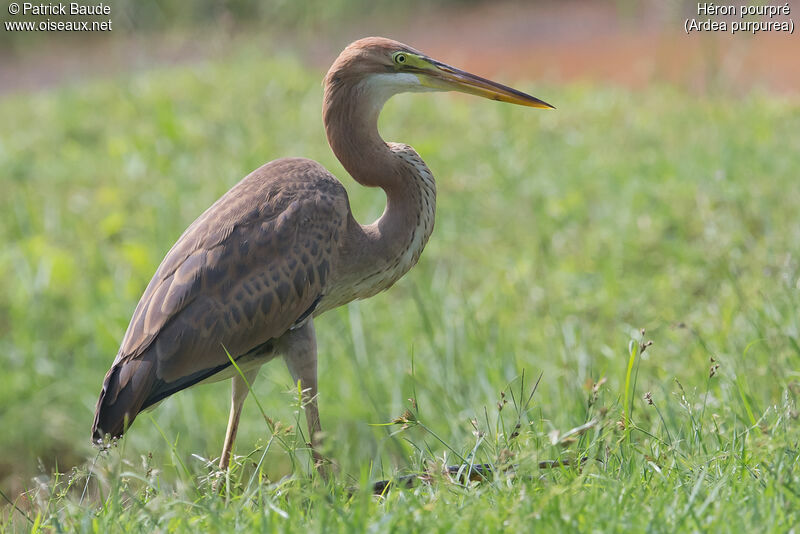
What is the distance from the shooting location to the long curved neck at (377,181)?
12.1 feet

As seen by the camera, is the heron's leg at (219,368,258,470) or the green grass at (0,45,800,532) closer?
the green grass at (0,45,800,532)

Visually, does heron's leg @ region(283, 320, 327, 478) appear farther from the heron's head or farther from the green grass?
the heron's head

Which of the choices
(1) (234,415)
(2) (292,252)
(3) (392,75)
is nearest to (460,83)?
(3) (392,75)

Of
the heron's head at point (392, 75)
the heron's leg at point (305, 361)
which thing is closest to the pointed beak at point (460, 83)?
the heron's head at point (392, 75)

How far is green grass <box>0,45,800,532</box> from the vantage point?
2746mm

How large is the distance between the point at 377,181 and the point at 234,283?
25.6 inches

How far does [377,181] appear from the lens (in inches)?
148

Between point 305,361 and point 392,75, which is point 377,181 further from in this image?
point 305,361

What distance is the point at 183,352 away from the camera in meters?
3.52

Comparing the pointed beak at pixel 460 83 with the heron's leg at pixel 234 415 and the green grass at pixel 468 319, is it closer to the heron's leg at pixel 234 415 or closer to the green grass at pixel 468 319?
the green grass at pixel 468 319

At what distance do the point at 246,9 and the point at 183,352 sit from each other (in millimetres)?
10971

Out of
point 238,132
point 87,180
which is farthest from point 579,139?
point 87,180

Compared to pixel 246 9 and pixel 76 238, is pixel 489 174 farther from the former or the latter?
pixel 246 9

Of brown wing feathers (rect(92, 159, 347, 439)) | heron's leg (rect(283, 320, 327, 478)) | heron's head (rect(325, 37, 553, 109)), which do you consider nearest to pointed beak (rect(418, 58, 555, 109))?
heron's head (rect(325, 37, 553, 109))
